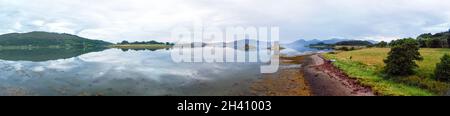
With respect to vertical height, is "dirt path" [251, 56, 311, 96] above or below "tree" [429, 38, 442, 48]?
below

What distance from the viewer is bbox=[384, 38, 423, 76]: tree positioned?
31.5 meters

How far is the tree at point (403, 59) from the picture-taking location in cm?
3152

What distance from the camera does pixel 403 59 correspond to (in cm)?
3189

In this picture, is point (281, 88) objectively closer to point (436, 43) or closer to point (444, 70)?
point (444, 70)

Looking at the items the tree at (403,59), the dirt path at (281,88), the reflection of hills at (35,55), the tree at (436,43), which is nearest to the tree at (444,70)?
the tree at (403,59)

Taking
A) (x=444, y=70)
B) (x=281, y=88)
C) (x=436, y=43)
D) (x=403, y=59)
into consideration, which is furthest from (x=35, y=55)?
(x=436, y=43)

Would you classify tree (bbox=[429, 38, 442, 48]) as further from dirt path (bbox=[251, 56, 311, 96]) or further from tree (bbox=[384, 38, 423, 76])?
dirt path (bbox=[251, 56, 311, 96])

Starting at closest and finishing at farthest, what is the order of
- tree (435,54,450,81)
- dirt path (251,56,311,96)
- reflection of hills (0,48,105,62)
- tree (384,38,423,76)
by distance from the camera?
1. dirt path (251,56,311,96)
2. tree (435,54,450,81)
3. tree (384,38,423,76)
4. reflection of hills (0,48,105,62)

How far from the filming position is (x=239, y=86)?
93.9 ft

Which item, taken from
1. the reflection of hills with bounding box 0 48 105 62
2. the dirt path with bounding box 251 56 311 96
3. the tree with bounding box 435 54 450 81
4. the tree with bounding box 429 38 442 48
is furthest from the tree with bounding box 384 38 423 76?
the tree with bounding box 429 38 442 48
